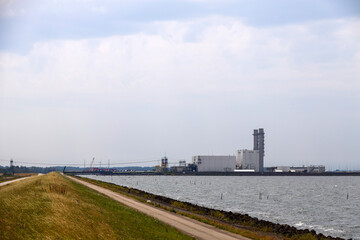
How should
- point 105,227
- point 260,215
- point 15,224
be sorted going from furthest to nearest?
point 260,215 < point 105,227 < point 15,224

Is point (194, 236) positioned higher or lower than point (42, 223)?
lower

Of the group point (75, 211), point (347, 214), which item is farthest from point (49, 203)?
point (347, 214)

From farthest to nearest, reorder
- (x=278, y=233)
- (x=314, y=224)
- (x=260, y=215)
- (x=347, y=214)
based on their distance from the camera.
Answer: (x=347, y=214) → (x=260, y=215) → (x=314, y=224) → (x=278, y=233)

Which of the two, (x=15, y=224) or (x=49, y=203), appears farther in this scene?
(x=49, y=203)

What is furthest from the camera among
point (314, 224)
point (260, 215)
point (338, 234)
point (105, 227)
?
point (260, 215)

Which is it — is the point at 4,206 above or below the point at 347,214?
above

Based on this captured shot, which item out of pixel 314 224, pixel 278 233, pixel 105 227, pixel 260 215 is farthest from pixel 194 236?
pixel 260 215

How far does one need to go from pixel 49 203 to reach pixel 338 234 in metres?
32.2

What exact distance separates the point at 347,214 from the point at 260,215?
15204mm

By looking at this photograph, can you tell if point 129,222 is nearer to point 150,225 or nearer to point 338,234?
point 150,225

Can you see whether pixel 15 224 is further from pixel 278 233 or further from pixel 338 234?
pixel 338 234

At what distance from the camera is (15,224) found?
66.0 feet

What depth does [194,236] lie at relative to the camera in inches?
1164

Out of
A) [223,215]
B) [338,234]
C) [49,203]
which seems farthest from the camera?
[223,215]
